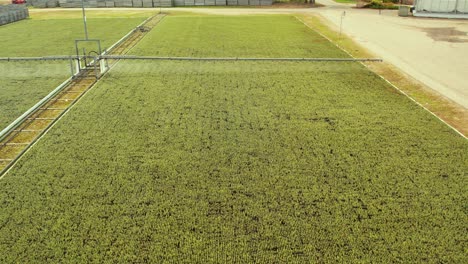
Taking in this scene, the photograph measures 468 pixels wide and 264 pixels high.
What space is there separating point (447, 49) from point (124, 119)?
927 inches

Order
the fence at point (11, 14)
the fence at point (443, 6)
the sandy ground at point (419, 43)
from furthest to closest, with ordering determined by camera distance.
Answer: the fence at point (443, 6)
the fence at point (11, 14)
the sandy ground at point (419, 43)

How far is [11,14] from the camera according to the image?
42250 mm

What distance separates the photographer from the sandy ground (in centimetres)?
2086

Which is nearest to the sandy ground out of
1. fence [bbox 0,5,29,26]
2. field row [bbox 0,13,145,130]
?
field row [bbox 0,13,145,130]

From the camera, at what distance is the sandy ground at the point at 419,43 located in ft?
68.5

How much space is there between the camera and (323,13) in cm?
5156

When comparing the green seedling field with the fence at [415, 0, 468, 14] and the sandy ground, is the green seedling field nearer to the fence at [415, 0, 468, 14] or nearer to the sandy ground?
the sandy ground

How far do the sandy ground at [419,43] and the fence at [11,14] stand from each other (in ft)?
70.7

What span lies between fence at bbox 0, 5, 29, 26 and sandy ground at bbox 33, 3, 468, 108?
70.7ft

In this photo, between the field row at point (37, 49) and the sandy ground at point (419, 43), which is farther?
the sandy ground at point (419, 43)

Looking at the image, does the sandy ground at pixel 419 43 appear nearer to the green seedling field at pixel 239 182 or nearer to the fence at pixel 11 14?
the green seedling field at pixel 239 182

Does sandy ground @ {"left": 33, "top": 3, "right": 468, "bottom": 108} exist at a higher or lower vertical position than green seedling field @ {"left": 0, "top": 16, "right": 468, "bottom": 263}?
higher

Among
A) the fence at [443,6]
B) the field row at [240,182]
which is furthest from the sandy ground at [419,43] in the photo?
the field row at [240,182]

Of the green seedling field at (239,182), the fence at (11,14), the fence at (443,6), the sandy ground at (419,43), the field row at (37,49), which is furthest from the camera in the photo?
the fence at (443,6)
